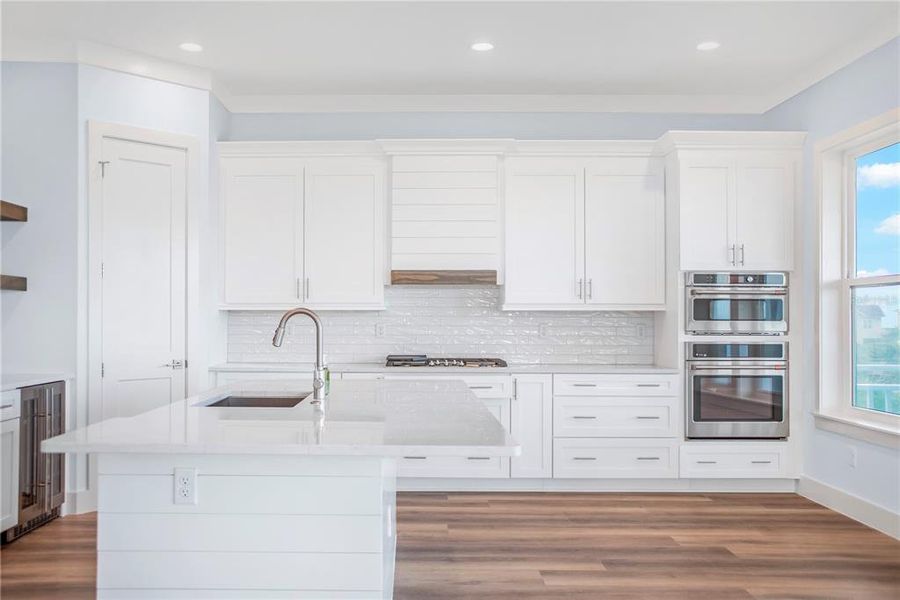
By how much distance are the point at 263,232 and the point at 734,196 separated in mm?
3290

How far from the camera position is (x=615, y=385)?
14.8 feet

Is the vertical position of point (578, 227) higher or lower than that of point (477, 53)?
lower

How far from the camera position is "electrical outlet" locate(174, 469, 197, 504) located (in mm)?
1954

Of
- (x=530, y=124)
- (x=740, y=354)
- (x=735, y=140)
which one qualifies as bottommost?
(x=740, y=354)

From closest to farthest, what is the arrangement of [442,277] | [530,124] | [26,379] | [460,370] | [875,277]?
[26,379] → [875,277] → [460,370] → [442,277] → [530,124]

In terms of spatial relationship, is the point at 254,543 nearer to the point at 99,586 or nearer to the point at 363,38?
the point at 99,586

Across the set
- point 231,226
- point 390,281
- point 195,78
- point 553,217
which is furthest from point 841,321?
point 195,78

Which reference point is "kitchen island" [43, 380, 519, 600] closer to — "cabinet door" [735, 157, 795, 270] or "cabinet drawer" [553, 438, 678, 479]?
"cabinet drawer" [553, 438, 678, 479]

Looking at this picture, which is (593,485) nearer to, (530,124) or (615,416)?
(615,416)

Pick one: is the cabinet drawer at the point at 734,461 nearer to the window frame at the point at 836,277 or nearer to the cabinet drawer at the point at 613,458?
the cabinet drawer at the point at 613,458

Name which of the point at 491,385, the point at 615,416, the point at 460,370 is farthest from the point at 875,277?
the point at 460,370

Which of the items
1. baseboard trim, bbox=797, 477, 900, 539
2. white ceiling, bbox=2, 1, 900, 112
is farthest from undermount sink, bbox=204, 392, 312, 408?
baseboard trim, bbox=797, 477, 900, 539

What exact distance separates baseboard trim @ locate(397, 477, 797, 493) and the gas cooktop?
782 mm

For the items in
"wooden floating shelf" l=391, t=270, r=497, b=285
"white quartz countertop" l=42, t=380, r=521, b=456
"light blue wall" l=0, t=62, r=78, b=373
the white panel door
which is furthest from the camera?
"wooden floating shelf" l=391, t=270, r=497, b=285
